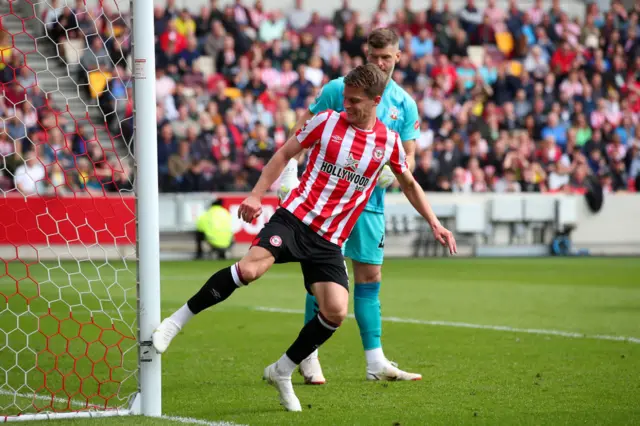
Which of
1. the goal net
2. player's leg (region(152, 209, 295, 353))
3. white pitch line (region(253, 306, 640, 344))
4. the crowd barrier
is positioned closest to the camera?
player's leg (region(152, 209, 295, 353))

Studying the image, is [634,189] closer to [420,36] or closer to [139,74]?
[420,36]

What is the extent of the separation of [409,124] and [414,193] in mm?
1209

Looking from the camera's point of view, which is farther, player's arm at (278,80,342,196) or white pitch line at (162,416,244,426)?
player's arm at (278,80,342,196)

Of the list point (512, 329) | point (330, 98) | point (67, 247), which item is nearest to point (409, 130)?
point (330, 98)

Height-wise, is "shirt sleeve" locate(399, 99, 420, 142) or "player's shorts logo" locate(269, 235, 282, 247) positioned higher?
"shirt sleeve" locate(399, 99, 420, 142)

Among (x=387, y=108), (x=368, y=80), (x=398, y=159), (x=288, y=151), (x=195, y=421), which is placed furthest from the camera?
(x=387, y=108)

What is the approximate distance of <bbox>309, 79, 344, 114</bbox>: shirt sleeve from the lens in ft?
22.1

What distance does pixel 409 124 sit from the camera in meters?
6.94

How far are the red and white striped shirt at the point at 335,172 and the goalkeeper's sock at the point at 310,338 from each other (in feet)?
1.46

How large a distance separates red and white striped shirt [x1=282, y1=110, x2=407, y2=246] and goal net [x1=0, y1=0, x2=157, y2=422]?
92cm

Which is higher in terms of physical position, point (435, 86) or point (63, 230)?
point (435, 86)

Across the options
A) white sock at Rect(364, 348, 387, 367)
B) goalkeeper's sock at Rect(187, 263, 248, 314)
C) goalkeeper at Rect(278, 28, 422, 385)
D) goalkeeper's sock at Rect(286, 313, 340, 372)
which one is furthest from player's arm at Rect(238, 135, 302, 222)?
white sock at Rect(364, 348, 387, 367)

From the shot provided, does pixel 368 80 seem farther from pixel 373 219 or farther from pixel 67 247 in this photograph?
pixel 67 247

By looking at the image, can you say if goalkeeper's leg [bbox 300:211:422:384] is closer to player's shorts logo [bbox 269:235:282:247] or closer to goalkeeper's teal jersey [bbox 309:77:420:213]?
goalkeeper's teal jersey [bbox 309:77:420:213]
